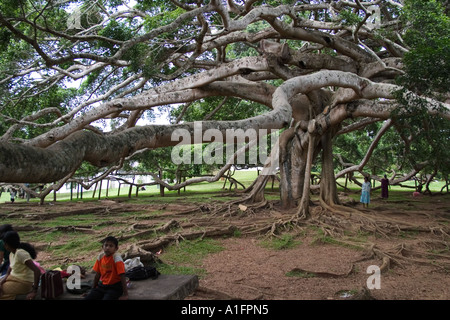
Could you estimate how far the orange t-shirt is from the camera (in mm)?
3201

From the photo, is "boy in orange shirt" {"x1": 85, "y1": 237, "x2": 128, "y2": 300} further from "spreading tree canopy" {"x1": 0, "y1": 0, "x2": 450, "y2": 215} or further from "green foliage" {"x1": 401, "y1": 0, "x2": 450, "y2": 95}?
"green foliage" {"x1": 401, "y1": 0, "x2": 450, "y2": 95}

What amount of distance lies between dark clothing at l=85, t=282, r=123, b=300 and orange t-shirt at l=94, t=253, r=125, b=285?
35 mm

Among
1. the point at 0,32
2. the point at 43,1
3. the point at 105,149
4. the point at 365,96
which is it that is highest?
the point at 43,1

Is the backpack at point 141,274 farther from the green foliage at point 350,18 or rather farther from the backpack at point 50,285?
the green foliage at point 350,18

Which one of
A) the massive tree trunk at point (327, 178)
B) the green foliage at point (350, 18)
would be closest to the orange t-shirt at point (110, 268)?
the massive tree trunk at point (327, 178)

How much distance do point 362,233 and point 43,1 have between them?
29.9 ft

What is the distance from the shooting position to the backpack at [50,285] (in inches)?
122

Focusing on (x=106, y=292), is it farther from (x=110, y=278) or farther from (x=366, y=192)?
(x=366, y=192)

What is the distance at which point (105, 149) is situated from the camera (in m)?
3.10

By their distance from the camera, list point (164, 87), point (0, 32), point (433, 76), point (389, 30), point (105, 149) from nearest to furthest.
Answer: point (105, 149) < point (433, 76) < point (0, 32) < point (164, 87) < point (389, 30)

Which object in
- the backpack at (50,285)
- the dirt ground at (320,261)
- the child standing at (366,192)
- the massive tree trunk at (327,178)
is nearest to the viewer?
the backpack at (50,285)
